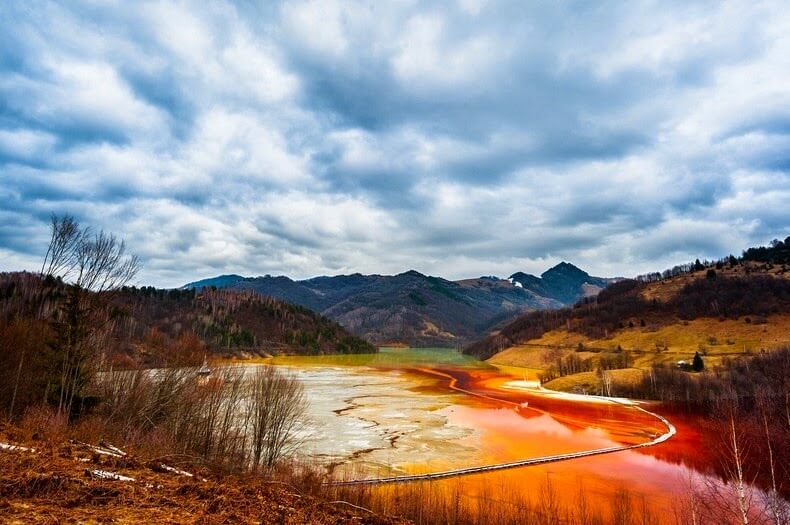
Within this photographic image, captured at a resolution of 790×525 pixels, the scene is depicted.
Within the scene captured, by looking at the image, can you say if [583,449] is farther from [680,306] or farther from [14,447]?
[680,306]

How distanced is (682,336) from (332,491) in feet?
393

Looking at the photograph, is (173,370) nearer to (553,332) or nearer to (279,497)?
(279,497)

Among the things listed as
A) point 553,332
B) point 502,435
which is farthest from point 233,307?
point 502,435

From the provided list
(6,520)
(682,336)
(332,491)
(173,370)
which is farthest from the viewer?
(682,336)

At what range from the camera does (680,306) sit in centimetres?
13600

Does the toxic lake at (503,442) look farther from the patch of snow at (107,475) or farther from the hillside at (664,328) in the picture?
the hillside at (664,328)

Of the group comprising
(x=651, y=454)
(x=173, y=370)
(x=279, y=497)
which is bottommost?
(x=651, y=454)

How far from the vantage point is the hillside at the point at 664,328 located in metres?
88.8

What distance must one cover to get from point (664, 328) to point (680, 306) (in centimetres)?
2631


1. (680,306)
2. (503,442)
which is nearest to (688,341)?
(680,306)

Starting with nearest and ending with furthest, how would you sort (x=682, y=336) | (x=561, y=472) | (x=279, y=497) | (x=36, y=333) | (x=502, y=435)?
(x=279, y=497), (x=36, y=333), (x=561, y=472), (x=502, y=435), (x=682, y=336)

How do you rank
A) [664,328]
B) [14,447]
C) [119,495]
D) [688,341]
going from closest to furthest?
[119,495], [14,447], [688,341], [664,328]

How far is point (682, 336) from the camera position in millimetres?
106125

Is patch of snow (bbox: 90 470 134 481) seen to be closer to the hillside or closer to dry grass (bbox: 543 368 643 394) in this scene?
dry grass (bbox: 543 368 643 394)
